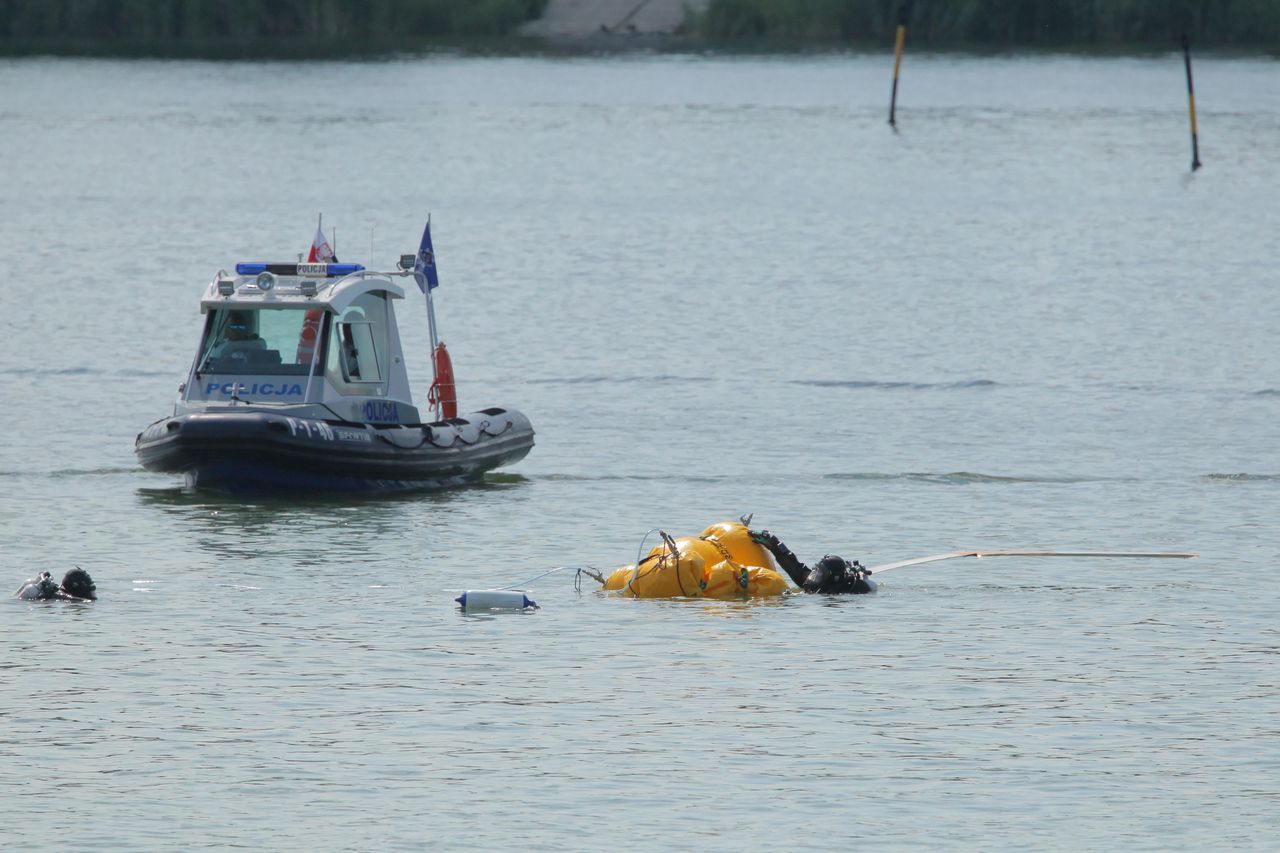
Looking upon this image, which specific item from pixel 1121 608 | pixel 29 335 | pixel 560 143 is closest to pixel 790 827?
pixel 1121 608

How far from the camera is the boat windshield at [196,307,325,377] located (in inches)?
944

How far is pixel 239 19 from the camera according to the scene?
114250 millimetres

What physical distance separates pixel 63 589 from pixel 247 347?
557cm

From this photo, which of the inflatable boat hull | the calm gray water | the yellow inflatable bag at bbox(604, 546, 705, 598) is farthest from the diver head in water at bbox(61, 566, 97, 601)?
the yellow inflatable bag at bbox(604, 546, 705, 598)

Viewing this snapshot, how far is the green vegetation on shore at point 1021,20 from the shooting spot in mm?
99375

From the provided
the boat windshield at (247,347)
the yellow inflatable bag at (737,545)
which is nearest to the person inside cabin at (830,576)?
the yellow inflatable bag at (737,545)

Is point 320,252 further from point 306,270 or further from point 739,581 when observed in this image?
point 739,581

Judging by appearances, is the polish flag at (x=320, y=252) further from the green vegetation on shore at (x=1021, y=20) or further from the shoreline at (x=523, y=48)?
the shoreline at (x=523, y=48)

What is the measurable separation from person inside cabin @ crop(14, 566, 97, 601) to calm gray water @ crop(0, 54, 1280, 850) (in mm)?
353

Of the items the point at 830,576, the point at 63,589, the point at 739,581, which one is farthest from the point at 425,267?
the point at 830,576

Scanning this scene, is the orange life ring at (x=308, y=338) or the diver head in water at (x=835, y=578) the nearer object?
the diver head in water at (x=835, y=578)

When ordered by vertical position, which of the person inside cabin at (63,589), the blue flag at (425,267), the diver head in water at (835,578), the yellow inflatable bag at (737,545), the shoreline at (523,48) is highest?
the blue flag at (425,267)

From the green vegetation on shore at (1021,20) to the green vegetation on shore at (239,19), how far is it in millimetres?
13614

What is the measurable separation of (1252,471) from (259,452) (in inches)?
443
